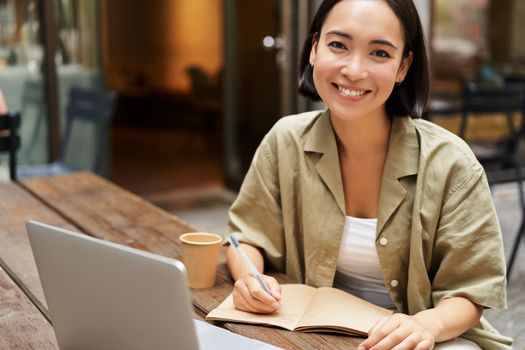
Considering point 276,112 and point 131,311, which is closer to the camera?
point 131,311

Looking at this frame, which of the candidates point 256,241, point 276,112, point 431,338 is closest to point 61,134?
point 276,112

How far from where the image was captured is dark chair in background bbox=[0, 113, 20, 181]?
3426mm

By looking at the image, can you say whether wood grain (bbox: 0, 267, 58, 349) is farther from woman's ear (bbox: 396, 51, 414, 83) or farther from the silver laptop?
woman's ear (bbox: 396, 51, 414, 83)

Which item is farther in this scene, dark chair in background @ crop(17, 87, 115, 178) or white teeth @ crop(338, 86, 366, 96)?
dark chair in background @ crop(17, 87, 115, 178)

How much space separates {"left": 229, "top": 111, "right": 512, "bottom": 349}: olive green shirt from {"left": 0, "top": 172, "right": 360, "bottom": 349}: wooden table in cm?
11

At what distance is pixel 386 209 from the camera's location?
1484 mm

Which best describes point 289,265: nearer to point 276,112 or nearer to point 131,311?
point 131,311

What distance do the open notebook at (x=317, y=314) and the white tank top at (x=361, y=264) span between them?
5.4 inches

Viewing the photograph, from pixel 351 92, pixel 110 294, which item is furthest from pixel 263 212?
pixel 110 294

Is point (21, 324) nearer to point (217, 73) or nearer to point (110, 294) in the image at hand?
point (110, 294)

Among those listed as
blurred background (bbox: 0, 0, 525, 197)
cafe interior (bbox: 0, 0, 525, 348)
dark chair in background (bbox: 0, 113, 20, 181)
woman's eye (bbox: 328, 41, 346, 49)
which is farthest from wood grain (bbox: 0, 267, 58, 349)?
blurred background (bbox: 0, 0, 525, 197)

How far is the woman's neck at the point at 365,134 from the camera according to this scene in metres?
1.54

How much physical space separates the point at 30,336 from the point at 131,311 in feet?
1.31

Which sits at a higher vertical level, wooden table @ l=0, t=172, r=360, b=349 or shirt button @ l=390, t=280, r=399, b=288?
shirt button @ l=390, t=280, r=399, b=288
